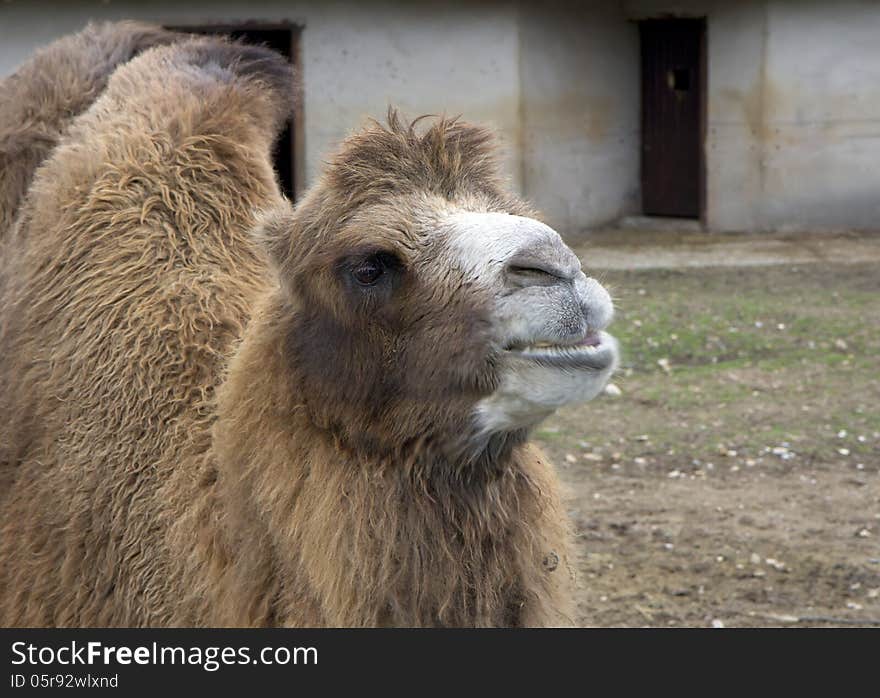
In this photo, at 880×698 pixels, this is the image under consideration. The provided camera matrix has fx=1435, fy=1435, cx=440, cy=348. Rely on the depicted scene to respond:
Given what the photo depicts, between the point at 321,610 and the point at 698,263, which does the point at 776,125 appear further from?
the point at 321,610

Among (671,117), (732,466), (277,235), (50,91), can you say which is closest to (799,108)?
(671,117)

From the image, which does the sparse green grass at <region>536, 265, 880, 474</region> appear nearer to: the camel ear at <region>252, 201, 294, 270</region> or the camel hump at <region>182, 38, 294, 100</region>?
the camel hump at <region>182, 38, 294, 100</region>

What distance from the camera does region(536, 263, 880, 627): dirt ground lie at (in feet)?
18.6

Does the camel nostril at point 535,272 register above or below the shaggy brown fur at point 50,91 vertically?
below

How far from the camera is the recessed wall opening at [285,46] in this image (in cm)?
1362

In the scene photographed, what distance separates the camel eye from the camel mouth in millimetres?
374

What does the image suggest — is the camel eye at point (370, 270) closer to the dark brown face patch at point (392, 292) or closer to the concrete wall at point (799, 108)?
the dark brown face patch at point (392, 292)

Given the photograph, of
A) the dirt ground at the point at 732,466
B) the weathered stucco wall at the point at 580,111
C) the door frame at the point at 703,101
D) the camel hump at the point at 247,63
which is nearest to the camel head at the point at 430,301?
the dirt ground at the point at 732,466

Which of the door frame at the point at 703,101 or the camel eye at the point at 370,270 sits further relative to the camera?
the door frame at the point at 703,101

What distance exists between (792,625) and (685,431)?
251cm

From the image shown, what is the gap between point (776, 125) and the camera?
14.5 m

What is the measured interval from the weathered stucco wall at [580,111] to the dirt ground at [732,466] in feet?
12.4
